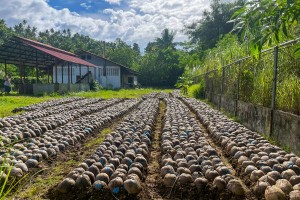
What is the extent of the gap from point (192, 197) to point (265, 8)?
6.10 ft

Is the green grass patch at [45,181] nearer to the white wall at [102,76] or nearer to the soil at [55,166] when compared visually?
the soil at [55,166]

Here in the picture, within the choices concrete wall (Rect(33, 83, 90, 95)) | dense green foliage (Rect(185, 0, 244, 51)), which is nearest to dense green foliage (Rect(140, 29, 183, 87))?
dense green foliage (Rect(185, 0, 244, 51))

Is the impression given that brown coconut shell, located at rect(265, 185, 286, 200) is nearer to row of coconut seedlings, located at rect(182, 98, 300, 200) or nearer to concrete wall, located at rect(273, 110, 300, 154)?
row of coconut seedlings, located at rect(182, 98, 300, 200)

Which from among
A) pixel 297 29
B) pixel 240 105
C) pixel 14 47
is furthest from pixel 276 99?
pixel 14 47

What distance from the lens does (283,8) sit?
2.55 metres

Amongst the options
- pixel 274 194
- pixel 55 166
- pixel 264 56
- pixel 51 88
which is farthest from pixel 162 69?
pixel 274 194

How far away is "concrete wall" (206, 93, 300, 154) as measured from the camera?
15.3ft

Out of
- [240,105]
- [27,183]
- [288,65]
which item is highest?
[288,65]

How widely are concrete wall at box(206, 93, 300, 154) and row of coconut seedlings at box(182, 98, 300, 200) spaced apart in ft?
1.34

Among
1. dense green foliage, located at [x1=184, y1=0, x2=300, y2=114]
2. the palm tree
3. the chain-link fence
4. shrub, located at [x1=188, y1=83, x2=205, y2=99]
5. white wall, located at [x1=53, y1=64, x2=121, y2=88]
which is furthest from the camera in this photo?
the palm tree

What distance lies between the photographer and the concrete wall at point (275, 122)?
4652mm

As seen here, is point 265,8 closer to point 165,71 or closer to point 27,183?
point 27,183

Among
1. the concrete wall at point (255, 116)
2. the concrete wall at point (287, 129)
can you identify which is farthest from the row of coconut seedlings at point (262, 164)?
the concrete wall at point (255, 116)

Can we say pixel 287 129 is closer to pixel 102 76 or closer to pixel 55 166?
pixel 55 166
